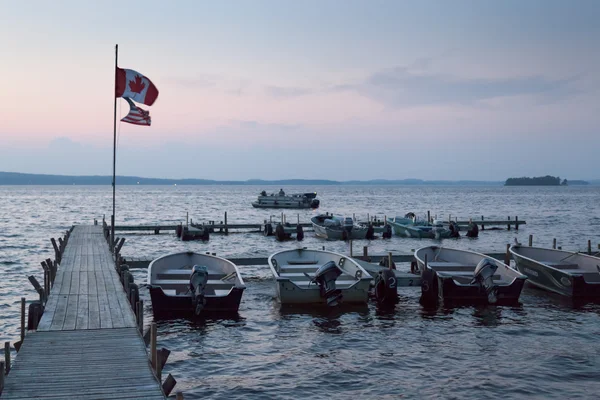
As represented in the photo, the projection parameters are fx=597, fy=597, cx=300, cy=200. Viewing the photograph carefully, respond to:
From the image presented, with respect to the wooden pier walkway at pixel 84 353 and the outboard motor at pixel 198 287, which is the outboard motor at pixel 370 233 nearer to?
the outboard motor at pixel 198 287

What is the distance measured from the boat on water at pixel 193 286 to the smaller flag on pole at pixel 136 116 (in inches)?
200

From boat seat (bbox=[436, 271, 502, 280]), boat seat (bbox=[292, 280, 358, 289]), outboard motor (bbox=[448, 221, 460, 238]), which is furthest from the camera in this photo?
outboard motor (bbox=[448, 221, 460, 238])

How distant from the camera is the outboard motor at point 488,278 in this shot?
795 inches

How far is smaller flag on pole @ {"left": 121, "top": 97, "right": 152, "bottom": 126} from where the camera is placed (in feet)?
67.9

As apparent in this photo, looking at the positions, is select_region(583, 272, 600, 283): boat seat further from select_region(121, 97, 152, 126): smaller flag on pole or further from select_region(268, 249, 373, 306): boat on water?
select_region(121, 97, 152, 126): smaller flag on pole

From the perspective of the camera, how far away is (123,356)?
1037 centimetres

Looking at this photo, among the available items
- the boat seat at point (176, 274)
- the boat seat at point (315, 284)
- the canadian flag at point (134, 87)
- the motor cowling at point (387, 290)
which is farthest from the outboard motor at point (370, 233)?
the canadian flag at point (134, 87)

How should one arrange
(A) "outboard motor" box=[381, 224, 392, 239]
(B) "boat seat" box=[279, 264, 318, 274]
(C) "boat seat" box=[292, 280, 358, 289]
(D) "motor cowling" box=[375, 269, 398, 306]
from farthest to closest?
(A) "outboard motor" box=[381, 224, 392, 239], (B) "boat seat" box=[279, 264, 318, 274], (D) "motor cowling" box=[375, 269, 398, 306], (C) "boat seat" box=[292, 280, 358, 289]

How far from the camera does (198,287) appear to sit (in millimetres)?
17906

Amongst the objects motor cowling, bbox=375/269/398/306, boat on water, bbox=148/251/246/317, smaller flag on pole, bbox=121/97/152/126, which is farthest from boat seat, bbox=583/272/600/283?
smaller flag on pole, bbox=121/97/152/126

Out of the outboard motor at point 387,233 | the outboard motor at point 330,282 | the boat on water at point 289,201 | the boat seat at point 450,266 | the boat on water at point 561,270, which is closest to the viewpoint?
the outboard motor at point 330,282

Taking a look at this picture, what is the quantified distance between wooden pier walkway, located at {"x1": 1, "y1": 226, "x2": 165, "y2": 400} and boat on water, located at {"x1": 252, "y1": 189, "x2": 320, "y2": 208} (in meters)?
78.8

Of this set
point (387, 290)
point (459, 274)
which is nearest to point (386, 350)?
point (387, 290)

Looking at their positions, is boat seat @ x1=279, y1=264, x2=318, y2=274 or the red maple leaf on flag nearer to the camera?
the red maple leaf on flag
